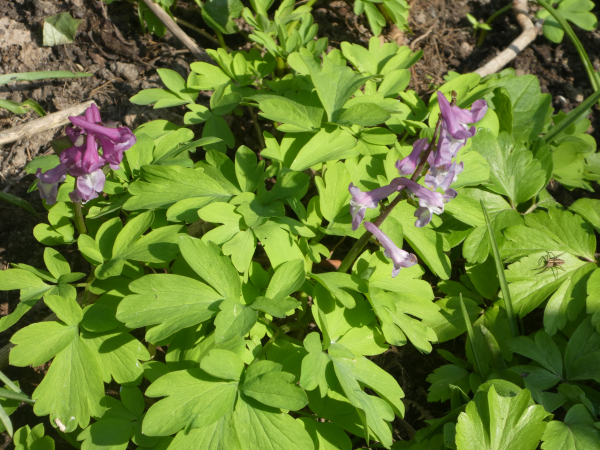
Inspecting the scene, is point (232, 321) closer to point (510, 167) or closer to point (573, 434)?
point (573, 434)

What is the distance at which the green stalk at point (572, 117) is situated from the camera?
2846 millimetres

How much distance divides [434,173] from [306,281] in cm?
83

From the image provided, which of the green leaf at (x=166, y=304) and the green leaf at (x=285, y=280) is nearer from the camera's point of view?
the green leaf at (x=166, y=304)

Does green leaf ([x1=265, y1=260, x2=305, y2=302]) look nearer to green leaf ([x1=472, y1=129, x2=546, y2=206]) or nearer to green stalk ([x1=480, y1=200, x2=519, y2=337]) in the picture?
green stalk ([x1=480, y1=200, x2=519, y2=337])

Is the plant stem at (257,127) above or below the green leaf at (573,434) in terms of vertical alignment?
above

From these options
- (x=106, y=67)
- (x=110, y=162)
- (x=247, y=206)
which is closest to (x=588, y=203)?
(x=247, y=206)

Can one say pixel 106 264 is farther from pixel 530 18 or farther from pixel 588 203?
pixel 530 18

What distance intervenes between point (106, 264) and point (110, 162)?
19.1 inches

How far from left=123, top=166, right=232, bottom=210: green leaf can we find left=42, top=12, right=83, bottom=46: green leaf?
1.92 metres

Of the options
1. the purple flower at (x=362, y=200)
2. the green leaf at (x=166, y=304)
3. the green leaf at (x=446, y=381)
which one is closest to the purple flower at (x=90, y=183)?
the green leaf at (x=166, y=304)

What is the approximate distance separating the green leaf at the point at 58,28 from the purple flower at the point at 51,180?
1.81 m

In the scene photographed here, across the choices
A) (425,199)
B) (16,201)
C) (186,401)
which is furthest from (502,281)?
(16,201)

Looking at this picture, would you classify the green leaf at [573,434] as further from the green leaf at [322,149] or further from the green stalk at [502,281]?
the green leaf at [322,149]

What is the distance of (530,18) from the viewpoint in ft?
13.4
